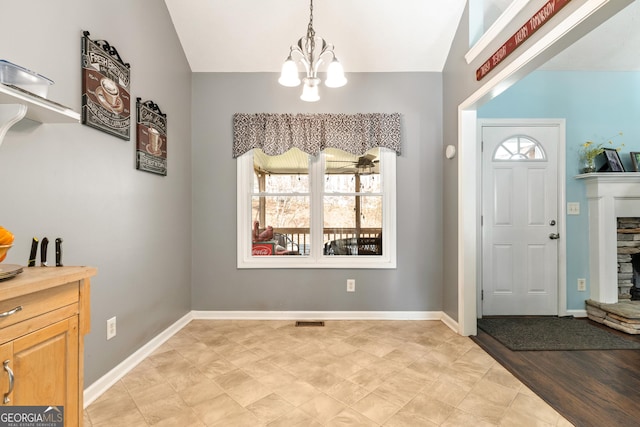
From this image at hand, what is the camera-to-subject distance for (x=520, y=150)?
132 inches

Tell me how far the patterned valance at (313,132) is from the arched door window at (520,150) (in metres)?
1.22

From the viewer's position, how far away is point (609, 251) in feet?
10.7

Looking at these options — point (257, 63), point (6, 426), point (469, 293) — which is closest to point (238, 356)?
point (6, 426)

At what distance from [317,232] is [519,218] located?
2.30 metres

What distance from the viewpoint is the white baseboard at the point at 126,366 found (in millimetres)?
1822

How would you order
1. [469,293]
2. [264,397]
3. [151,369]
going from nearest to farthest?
[264,397] < [151,369] < [469,293]

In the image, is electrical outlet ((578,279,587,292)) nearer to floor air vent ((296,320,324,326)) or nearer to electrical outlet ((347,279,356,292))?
electrical outlet ((347,279,356,292))

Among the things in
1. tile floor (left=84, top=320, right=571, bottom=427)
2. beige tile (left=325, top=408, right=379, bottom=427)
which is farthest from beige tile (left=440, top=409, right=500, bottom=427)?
beige tile (left=325, top=408, right=379, bottom=427)

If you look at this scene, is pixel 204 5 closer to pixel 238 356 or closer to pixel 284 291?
pixel 284 291

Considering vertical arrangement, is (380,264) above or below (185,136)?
below

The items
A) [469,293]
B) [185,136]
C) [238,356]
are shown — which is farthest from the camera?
[185,136]

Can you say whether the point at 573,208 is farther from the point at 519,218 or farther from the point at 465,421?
the point at 465,421

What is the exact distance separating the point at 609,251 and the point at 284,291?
3.60 meters

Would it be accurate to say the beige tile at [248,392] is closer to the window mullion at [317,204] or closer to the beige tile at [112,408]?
the beige tile at [112,408]
